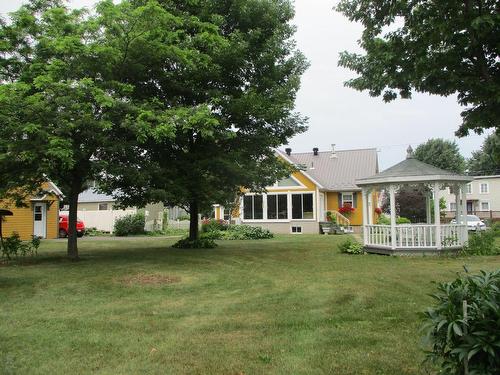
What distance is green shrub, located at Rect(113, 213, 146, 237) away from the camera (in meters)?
33.3

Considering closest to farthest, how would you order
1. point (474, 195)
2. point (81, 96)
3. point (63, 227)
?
point (81, 96)
point (63, 227)
point (474, 195)

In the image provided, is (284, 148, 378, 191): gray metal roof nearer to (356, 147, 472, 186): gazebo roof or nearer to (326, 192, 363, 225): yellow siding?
(326, 192, 363, 225): yellow siding

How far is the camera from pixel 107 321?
7.14 metres

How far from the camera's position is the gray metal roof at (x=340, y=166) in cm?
3538

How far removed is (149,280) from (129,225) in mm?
23351

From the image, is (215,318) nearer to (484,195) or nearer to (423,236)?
(423,236)

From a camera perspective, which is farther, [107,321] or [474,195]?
[474,195]

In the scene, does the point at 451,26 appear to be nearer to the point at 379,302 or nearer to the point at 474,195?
the point at 379,302

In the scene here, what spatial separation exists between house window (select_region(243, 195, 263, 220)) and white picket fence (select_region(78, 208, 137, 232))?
31.0 ft

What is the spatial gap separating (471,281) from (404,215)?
124ft

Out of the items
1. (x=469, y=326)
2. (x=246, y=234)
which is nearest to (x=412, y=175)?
(x=246, y=234)

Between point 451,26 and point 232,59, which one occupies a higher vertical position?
point 232,59

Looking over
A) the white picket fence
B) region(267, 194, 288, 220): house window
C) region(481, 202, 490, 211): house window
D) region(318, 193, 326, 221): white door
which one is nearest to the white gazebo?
region(318, 193, 326, 221): white door

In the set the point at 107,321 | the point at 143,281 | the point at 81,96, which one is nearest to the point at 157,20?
the point at 81,96
